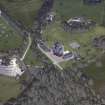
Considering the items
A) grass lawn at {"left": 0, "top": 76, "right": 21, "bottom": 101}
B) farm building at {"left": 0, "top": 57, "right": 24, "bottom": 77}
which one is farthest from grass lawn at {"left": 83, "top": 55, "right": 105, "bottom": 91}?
grass lawn at {"left": 0, "top": 76, "right": 21, "bottom": 101}

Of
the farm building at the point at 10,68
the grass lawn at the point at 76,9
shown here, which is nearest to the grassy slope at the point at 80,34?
the grass lawn at the point at 76,9

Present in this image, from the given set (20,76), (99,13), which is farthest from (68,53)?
(99,13)

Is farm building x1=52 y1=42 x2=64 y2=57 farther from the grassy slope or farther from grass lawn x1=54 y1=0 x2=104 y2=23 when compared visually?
grass lawn x1=54 y1=0 x2=104 y2=23

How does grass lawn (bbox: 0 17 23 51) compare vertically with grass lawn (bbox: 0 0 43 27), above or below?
above

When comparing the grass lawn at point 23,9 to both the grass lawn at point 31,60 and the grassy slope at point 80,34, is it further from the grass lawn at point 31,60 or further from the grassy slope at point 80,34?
the grass lawn at point 31,60

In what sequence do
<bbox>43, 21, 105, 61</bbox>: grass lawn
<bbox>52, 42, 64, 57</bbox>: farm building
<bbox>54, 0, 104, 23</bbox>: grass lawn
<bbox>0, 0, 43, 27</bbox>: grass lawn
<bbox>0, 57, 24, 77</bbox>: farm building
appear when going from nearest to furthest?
<bbox>0, 57, 24, 77</bbox>: farm building → <bbox>52, 42, 64, 57</bbox>: farm building → <bbox>43, 21, 105, 61</bbox>: grass lawn → <bbox>54, 0, 104, 23</bbox>: grass lawn → <bbox>0, 0, 43, 27</bbox>: grass lawn

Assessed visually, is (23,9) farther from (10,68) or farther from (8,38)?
(10,68)

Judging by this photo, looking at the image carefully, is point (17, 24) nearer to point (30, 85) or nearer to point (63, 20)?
point (63, 20)
